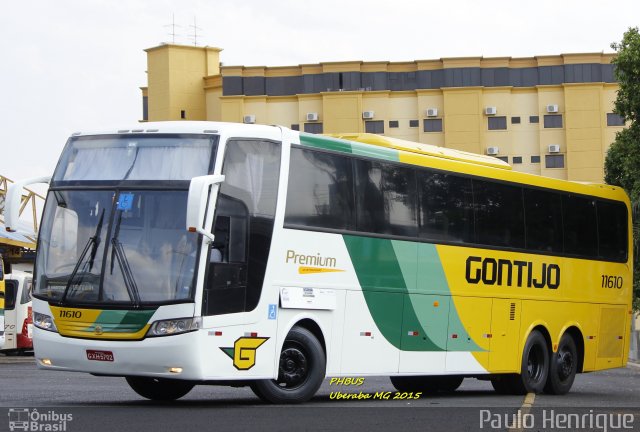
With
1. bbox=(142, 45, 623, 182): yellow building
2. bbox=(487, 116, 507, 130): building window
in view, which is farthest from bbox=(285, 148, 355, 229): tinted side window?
bbox=(487, 116, 507, 130): building window

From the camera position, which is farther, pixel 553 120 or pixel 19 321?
pixel 553 120

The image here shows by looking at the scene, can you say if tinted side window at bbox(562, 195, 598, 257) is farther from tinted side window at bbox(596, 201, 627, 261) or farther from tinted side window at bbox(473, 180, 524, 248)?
tinted side window at bbox(473, 180, 524, 248)

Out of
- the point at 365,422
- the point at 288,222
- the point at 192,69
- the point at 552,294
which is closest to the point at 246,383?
the point at 288,222

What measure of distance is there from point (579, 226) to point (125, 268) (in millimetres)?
10471

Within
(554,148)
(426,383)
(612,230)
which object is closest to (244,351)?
(426,383)

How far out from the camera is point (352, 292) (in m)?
17.6

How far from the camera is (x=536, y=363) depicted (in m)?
22.0

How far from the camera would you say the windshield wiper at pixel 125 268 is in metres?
15.0

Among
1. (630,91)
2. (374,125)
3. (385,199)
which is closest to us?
(385,199)

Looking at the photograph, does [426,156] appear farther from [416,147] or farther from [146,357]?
[146,357]

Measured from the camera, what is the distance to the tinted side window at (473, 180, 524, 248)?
67.4 feet

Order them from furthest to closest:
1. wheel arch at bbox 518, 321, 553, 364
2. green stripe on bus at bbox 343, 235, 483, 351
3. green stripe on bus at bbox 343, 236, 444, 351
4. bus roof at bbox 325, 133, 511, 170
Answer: wheel arch at bbox 518, 321, 553, 364
bus roof at bbox 325, 133, 511, 170
green stripe on bus at bbox 343, 235, 483, 351
green stripe on bus at bbox 343, 236, 444, 351

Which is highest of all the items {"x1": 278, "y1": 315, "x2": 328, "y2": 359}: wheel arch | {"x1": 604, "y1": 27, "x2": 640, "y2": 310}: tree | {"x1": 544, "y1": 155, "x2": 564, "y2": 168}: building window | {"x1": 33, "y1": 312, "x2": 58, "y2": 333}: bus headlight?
{"x1": 544, "y1": 155, "x2": 564, "y2": 168}: building window

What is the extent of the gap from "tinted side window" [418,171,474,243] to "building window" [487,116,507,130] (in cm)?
7701
